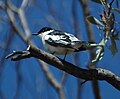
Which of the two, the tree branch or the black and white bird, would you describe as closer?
the tree branch

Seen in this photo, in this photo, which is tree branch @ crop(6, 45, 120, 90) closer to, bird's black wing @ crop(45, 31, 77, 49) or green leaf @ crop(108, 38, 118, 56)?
green leaf @ crop(108, 38, 118, 56)

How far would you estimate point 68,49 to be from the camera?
1355 mm

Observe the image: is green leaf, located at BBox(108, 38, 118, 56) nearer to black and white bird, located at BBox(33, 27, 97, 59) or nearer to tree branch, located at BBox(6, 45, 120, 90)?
tree branch, located at BBox(6, 45, 120, 90)

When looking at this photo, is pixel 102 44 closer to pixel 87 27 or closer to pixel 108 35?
pixel 108 35

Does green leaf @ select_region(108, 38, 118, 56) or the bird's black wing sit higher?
the bird's black wing

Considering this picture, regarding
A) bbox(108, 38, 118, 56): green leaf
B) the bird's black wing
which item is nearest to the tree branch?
bbox(108, 38, 118, 56): green leaf

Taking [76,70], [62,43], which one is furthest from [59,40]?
[76,70]

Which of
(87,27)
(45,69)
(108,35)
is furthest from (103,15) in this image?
(45,69)

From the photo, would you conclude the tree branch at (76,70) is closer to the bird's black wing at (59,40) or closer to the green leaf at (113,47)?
the green leaf at (113,47)

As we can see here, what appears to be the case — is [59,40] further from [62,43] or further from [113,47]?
[113,47]

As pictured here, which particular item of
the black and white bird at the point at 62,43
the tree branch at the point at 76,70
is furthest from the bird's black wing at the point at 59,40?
the tree branch at the point at 76,70

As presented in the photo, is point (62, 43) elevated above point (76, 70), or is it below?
above

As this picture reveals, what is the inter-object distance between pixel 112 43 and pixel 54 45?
1.27 ft

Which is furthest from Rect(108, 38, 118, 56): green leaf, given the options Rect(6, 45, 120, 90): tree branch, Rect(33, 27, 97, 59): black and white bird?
Rect(33, 27, 97, 59): black and white bird
